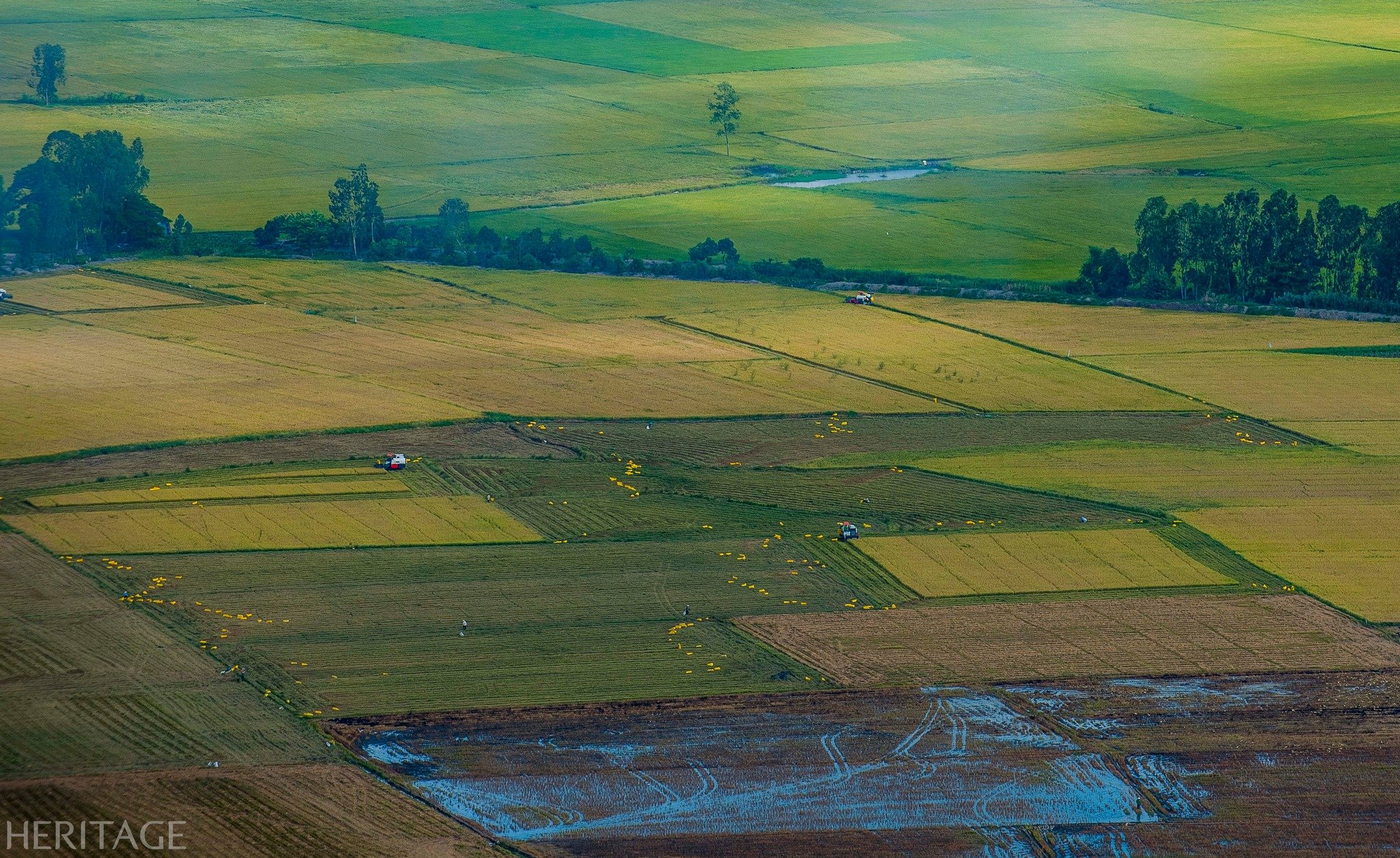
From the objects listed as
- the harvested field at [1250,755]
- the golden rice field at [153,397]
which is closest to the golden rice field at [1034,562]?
the harvested field at [1250,755]

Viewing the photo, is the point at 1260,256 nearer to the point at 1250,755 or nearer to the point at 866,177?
the point at 866,177

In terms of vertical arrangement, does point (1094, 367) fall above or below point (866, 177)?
below

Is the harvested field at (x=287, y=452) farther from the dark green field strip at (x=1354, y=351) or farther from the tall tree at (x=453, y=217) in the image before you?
the tall tree at (x=453, y=217)

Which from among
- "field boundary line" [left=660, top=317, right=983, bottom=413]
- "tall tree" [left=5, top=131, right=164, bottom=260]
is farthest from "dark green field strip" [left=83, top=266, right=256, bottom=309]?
"field boundary line" [left=660, top=317, right=983, bottom=413]

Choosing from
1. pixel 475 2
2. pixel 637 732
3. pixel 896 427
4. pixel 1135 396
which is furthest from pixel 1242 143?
pixel 637 732

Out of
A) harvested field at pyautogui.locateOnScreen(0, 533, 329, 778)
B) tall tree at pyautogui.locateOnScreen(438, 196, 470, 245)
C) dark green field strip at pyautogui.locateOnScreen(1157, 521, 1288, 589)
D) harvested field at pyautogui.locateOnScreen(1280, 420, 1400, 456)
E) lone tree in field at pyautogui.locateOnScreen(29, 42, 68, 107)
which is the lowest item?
harvested field at pyautogui.locateOnScreen(0, 533, 329, 778)

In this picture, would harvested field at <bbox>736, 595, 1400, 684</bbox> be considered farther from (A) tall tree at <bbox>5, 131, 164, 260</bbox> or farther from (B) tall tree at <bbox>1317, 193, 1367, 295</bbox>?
(A) tall tree at <bbox>5, 131, 164, 260</bbox>

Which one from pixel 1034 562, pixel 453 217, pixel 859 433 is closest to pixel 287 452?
pixel 859 433
